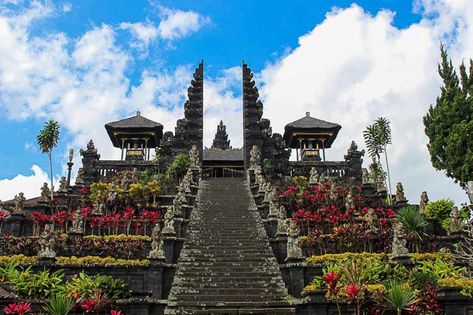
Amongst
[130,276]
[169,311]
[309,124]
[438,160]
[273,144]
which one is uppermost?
[309,124]

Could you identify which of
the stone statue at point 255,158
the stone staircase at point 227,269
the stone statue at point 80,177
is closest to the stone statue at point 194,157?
the stone statue at point 255,158

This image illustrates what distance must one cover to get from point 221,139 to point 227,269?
2995cm

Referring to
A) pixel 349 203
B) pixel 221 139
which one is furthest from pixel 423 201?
pixel 221 139

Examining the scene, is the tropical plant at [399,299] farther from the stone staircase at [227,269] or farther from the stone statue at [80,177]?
the stone statue at [80,177]

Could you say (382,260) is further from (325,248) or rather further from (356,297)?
(356,297)

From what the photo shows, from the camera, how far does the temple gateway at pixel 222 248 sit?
10836mm

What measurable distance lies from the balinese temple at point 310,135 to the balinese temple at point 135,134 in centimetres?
918

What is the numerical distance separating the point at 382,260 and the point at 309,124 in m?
20.1

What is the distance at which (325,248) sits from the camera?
15758mm

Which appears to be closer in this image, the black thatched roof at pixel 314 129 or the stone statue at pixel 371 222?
the stone statue at pixel 371 222

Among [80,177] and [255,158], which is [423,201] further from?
[80,177]

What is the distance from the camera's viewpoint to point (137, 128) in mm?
33312

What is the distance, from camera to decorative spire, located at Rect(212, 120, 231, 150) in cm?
4294

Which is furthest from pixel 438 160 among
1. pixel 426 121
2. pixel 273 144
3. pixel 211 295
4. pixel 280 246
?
pixel 211 295
